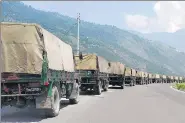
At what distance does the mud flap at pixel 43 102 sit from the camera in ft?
39.5

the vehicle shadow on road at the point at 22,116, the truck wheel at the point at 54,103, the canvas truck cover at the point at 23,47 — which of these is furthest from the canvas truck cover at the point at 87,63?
the canvas truck cover at the point at 23,47

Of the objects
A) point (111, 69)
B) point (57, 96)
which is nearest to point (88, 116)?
point (57, 96)

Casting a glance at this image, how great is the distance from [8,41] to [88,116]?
3.50 m

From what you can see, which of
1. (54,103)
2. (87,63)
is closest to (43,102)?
(54,103)

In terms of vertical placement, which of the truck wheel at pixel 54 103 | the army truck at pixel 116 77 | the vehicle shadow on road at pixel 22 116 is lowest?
the vehicle shadow on road at pixel 22 116

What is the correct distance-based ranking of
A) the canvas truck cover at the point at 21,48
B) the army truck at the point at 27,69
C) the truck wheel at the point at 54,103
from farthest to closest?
the truck wheel at the point at 54,103 → the canvas truck cover at the point at 21,48 → the army truck at the point at 27,69

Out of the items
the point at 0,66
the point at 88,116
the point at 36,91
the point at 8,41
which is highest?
the point at 8,41

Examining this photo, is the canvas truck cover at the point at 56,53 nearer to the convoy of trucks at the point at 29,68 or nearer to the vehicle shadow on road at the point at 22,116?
the convoy of trucks at the point at 29,68

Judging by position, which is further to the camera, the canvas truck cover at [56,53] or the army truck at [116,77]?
the army truck at [116,77]

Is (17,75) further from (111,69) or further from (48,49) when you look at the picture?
(111,69)

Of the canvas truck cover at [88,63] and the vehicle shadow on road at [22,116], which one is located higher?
the canvas truck cover at [88,63]

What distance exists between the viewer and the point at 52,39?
14.0m

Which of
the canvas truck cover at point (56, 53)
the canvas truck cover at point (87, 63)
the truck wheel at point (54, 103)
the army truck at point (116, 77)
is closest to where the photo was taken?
the truck wheel at point (54, 103)

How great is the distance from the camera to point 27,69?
12.1 metres
